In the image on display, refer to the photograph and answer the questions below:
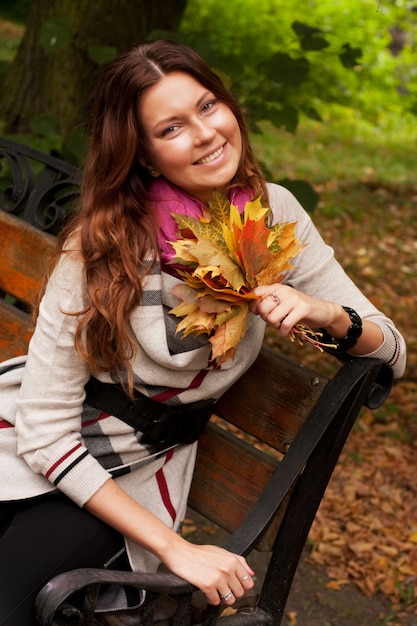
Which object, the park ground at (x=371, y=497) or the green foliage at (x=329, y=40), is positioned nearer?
the park ground at (x=371, y=497)

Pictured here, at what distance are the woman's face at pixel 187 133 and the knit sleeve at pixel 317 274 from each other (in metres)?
0.25

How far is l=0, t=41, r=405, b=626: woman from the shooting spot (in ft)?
6.46

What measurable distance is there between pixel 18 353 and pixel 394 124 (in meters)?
11.2

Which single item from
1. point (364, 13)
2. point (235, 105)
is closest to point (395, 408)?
point (235, 105)

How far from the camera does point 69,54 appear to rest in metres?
4.43

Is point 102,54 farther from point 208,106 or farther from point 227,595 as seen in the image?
point 227,595

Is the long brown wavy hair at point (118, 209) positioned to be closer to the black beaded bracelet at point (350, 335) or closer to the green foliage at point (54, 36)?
the black beaded bracelet at point (350, 335)

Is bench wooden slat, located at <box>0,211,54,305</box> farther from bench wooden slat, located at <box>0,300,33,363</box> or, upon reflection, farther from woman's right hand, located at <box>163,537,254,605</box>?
woman's right hand, located at <box>163,537,254,605</box>

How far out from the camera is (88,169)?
82.7 inches

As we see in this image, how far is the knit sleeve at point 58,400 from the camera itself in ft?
6.51

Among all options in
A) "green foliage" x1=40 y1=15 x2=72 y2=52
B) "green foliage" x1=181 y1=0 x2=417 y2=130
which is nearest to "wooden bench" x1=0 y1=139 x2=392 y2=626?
"green foliage" x1=40 y1=15 x2=72 y2=52

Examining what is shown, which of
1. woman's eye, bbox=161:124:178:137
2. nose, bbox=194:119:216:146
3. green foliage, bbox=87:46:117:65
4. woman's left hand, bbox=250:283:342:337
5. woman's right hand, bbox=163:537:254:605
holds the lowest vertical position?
woman's right hand, bbox=163:537:254:605

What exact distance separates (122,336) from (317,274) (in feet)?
1.91

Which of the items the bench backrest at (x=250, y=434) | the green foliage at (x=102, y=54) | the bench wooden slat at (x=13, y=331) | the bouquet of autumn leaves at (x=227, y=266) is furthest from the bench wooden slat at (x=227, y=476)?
the green foliage at (x=102, y=54)
